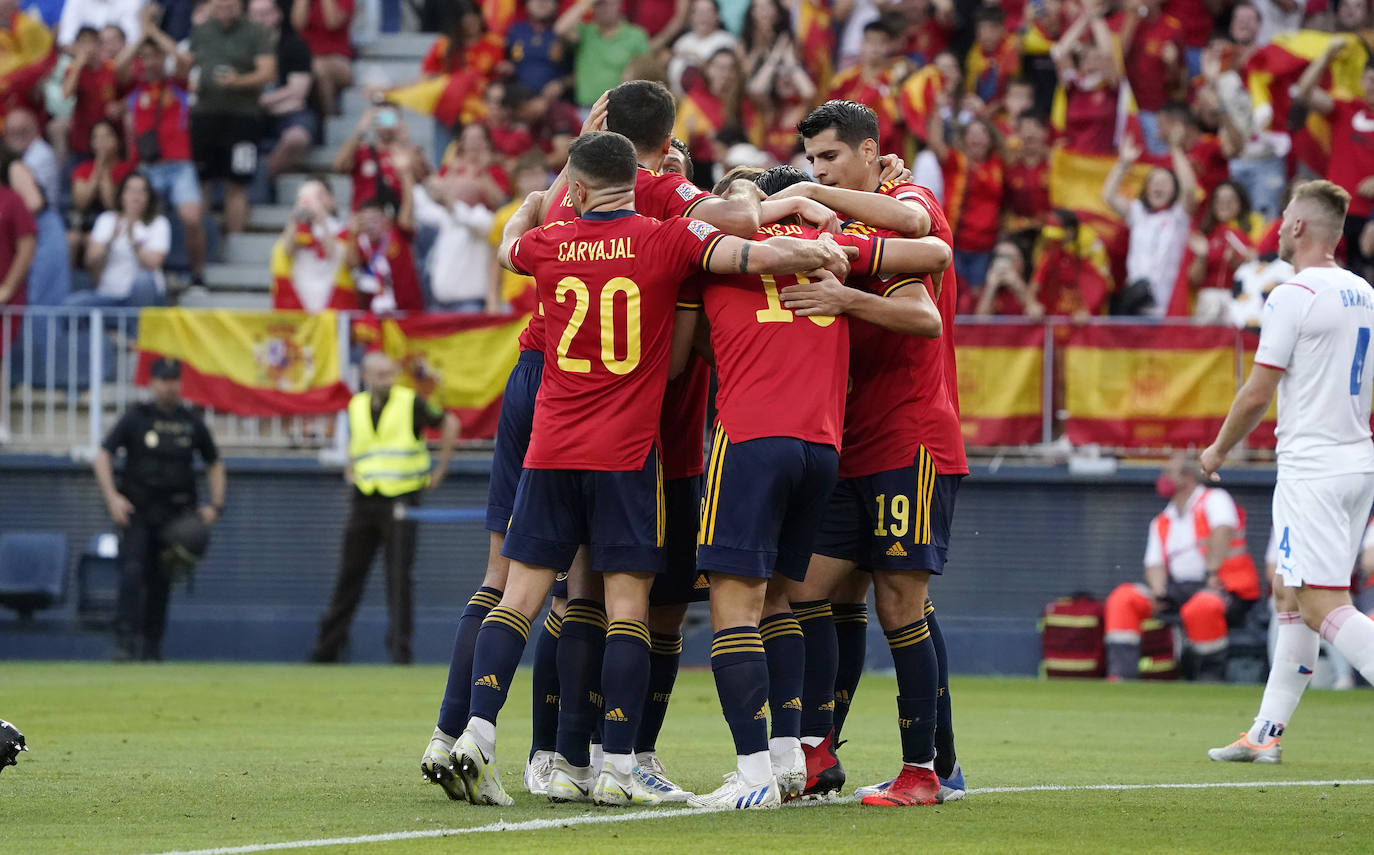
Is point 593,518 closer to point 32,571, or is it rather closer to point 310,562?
point 310,562

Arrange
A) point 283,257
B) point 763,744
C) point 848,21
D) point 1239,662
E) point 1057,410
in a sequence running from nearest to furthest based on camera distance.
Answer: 1. point 763,744
2. point 1239,662
3. point 1057,410
4. point 283,257
5. point 848,21

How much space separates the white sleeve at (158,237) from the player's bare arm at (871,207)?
39.8 feet

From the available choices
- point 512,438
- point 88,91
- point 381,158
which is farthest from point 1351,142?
point 88,91

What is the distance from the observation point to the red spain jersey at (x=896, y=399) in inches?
263

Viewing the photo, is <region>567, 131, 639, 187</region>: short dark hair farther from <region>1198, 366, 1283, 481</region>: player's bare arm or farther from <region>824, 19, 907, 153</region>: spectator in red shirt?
<region>824, 19, 907, 153</region>: spectator in red shirt

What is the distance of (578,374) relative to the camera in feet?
21.4

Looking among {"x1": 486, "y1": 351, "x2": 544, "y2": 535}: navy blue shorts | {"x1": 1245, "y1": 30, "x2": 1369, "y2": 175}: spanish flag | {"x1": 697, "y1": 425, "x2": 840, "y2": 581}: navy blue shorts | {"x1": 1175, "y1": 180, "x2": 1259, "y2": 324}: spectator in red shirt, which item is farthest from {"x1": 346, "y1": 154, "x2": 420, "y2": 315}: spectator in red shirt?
{"x1": 697, "y1": 425, "x2": 840, "y2": 581}: navy blue shorts

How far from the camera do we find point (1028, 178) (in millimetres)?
16812

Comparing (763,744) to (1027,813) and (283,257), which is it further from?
(283,257)

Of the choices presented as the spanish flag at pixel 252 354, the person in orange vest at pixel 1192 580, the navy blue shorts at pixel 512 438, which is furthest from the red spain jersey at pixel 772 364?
the spanish flag at pixel 252 354

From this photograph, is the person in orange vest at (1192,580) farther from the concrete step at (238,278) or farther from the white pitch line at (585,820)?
the concrete step at (238,278)

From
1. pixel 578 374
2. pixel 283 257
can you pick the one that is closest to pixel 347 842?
pixel 578 374

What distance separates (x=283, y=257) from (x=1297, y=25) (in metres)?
10.2

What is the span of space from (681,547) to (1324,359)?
9.75ft
